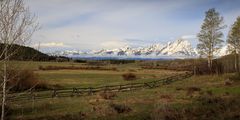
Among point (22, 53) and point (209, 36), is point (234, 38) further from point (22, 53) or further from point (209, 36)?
point (22, 53)

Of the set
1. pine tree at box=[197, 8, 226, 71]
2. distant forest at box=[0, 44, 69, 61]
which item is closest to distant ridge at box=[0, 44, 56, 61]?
distant forest at box=[0, 44, 69, 61]

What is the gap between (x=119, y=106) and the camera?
28.0 metres

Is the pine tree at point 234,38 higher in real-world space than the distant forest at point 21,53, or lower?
higher

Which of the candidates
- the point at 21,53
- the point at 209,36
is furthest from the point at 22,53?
the point at 209,36

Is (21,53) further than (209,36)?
No

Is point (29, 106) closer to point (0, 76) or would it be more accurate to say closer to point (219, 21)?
point (0, 76)

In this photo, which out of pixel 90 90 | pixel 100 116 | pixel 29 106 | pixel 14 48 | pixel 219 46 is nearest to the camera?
pixel 14 48

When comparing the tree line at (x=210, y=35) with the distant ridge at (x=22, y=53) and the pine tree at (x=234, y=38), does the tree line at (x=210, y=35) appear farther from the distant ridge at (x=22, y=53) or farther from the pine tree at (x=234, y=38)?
the distant ridge at (x=22, y=53)

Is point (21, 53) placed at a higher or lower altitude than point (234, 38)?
lower

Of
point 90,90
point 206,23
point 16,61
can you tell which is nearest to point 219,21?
point 206,23

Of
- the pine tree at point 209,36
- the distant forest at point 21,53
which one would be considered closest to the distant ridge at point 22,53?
the distant forest at point 21,53

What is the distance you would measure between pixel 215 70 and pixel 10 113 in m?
55.9

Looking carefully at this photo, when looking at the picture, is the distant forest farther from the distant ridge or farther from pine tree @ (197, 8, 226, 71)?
pine tree @ (197, 8, 226, 71)

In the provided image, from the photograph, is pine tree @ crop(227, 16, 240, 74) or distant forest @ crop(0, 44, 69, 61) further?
pine tree @ crop(227, 16, 240, 74)
